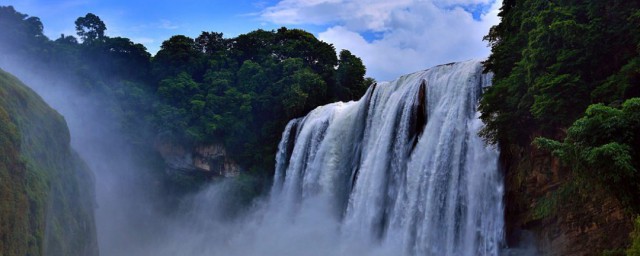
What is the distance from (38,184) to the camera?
15.6 m

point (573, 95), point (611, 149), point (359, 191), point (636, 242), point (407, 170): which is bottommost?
point (359, 191)

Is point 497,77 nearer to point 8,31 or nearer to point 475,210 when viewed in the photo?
point 475,210

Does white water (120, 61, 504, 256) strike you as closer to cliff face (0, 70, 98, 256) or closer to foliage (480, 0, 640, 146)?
foliage (480, 0, 640, 146)

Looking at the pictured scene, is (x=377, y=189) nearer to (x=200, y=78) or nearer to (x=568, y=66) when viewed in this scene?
(x=568, y=66)

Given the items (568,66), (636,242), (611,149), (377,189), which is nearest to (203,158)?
(377,189)

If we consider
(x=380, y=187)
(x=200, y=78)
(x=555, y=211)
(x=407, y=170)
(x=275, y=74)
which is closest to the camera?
(x=555, y=211)

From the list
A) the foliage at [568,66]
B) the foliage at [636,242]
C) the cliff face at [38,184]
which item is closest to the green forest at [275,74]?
the foliage at [568,66]

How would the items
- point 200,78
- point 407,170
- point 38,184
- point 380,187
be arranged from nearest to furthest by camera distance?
point 38,184 < point 407,170 < point 380,187 < point 200,78

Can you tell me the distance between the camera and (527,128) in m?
14.4

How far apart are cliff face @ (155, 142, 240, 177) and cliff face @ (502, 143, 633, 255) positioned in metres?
23.0

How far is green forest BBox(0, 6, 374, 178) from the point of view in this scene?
111 ft

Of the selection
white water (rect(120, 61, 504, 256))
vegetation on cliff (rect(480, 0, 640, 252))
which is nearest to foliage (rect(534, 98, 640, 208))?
vegetation on cliff (rect(480, 0, 640, 252))

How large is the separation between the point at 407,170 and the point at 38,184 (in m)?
13.1

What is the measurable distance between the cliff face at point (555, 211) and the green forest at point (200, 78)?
20.2 m
